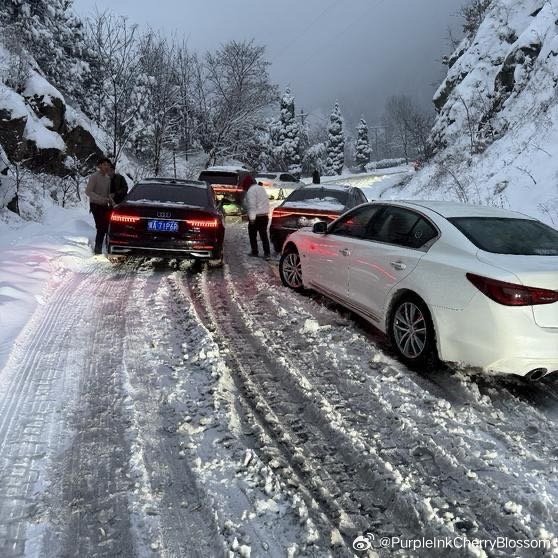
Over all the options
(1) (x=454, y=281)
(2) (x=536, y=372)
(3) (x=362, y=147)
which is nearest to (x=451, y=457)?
(2) (x=536, y=372)

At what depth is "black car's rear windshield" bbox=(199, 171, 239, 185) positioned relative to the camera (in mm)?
16016

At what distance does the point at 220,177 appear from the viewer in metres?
16.1

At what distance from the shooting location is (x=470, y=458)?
2924 millimetres

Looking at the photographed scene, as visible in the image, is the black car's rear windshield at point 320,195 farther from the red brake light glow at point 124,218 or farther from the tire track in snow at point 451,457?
the tire track in snow at point 451,457

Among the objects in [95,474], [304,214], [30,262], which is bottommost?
[95,474]

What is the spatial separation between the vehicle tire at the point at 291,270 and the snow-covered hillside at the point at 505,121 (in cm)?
571

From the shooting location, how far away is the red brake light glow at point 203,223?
24.9 ft

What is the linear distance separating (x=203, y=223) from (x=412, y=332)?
4.34 meters

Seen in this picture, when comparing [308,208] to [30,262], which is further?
[308,208]

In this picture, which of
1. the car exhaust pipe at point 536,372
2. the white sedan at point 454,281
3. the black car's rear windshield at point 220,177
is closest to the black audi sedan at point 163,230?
the white sedan at point 454,281

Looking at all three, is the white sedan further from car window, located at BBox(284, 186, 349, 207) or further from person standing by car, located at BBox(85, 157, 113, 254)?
person standing by car, located at BBox(85, 157, 113, 254)

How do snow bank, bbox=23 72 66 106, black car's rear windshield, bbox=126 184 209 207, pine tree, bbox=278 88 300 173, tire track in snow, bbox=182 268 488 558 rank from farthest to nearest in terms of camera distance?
pine tree, bbox=278 88 300 173 < snow bank, bbox=23 72 66 106 < black car's rear windshield, bbox=126 184 209 207 < tire track in snow, bbox=182 268 488 558

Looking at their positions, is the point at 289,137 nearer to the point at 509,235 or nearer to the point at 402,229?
the point at 402,229

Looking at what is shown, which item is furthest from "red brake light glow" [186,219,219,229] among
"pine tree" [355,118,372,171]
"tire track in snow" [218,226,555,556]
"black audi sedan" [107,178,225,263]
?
"pine tree" [355,118,372,171]
